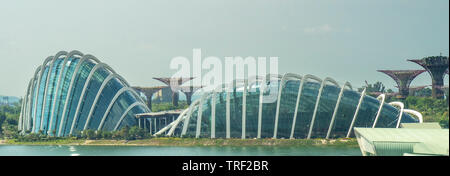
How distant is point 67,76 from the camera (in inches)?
3745

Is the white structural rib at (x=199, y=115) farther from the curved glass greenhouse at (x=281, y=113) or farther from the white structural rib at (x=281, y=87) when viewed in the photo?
the white structural rib at (x=281, y=87)

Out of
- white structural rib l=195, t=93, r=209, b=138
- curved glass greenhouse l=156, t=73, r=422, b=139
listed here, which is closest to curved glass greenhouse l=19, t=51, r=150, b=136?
curved glass greenhouse l=156, t=73, r=422, b=139

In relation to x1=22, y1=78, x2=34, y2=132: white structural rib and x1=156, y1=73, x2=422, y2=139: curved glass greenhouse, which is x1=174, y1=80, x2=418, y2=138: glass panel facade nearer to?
x1=156, y1=73, x2=422, y2=139: curved glass greenhouse

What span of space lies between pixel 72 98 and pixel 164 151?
3132 centimetres

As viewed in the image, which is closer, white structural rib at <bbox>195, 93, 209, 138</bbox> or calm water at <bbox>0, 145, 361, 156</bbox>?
calm water at <bbox>0, 145, 361, 156</bbox>

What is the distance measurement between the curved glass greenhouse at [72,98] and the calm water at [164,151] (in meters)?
16.0

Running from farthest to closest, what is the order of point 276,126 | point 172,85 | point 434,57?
point 172,85 < point 434,57 < point 276,126

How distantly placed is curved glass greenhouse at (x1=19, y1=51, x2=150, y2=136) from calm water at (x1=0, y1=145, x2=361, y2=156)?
15975 millimetres

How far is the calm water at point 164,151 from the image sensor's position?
64.7 m

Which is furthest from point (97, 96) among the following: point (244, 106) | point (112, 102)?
point (244, 106)

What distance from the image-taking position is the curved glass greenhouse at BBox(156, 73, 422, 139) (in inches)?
3282
